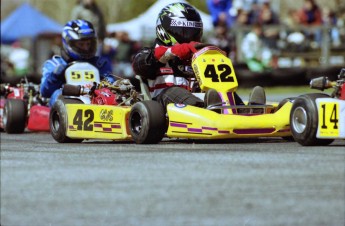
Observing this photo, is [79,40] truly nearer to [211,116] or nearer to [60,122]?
[60,122]

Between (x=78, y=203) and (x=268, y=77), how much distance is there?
16.6 meters

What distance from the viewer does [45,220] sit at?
17.0 feet

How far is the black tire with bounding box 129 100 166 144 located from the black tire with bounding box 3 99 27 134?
3.40 metres

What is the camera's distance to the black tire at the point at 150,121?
334 inches

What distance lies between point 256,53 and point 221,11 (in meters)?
1.29

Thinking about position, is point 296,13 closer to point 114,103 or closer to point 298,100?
point 114,103

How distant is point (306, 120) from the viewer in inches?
309

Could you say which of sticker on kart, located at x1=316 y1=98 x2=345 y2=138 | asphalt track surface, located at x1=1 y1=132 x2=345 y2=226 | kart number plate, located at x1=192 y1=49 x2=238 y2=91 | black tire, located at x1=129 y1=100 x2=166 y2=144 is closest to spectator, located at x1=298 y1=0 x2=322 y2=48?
kart number plate, located at x1=192 y1=49 x2=238 y2=91

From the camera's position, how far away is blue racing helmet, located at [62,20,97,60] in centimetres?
1181

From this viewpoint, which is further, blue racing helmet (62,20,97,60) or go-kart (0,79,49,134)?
blue racing helmet (62,20,97,60)

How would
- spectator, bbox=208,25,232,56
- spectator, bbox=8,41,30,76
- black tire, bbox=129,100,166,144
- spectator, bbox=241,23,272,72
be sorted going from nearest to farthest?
1. black tire, bbox=129,100,166,144
2. spectator, bbox=208,25,232,56
3. spectator, bbox=241,23,272,72
4. spectator, bbox=8,41,30,76

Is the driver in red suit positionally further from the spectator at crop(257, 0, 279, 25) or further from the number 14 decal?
the spectator at crop(257, 0, 279, 25)

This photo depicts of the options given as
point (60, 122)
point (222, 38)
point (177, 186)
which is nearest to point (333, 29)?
point (222, 38)

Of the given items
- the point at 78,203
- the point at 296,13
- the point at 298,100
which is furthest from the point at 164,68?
the point at 296,13
